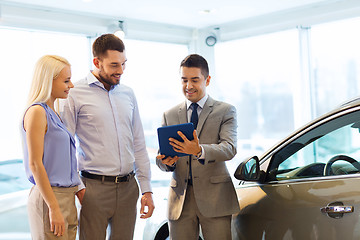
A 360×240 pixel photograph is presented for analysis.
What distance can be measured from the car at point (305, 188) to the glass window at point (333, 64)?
156 inches

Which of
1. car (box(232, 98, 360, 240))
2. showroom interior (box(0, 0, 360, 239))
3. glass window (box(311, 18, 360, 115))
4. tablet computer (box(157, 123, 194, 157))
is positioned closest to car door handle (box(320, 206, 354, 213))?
car (box(232, 98, 360, 240))

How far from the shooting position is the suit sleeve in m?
2.44

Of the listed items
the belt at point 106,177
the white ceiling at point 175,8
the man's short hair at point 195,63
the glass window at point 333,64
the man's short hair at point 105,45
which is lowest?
the belt at point 106,177

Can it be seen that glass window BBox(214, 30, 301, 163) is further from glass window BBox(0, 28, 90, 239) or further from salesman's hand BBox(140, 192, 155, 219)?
salesman's hand BBox(140, 192, 155, 219)

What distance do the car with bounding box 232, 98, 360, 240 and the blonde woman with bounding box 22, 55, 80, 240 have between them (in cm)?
94

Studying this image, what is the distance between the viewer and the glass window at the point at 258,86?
6918 mm

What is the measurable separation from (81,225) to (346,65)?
4.90 meters

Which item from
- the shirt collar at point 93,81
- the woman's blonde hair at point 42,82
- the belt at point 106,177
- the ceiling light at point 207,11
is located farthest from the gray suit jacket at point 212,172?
the ceiling light at point 207,11

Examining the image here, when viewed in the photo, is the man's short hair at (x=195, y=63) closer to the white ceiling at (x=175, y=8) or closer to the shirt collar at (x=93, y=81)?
the shirt collar at (x=93, y=81)

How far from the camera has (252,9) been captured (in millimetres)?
6086

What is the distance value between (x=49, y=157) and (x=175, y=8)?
13.2 feet

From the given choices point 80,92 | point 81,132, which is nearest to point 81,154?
point 81,132

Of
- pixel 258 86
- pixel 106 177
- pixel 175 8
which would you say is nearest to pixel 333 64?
pixel 258 86

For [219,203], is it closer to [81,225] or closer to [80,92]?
[81,225]
